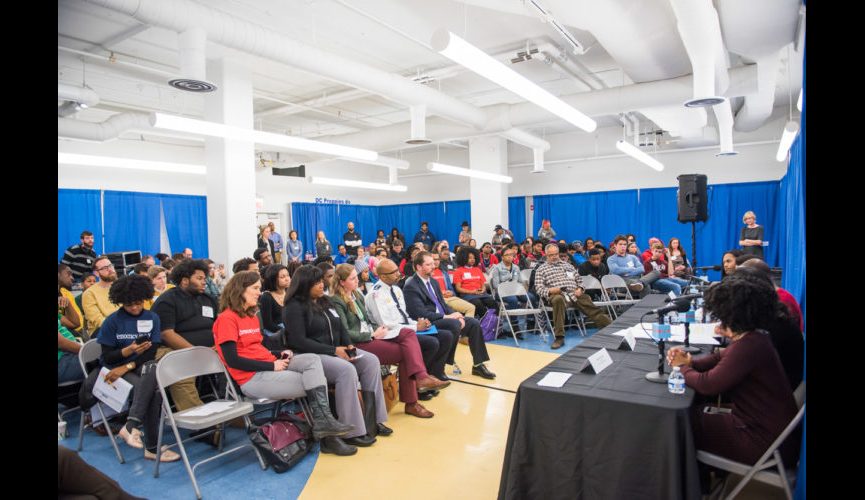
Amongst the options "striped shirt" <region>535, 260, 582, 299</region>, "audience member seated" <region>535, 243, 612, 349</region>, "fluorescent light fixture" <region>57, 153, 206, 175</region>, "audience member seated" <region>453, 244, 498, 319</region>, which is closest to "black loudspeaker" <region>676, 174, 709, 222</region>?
"audience member seated" <region>535, 243, 612, 349</region>

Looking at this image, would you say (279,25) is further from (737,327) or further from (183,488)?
(737,327)

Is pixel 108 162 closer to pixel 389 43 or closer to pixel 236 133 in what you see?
pixel 236 133

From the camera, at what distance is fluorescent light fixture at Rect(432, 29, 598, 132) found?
3.48 metres

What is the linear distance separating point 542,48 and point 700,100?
215 cm

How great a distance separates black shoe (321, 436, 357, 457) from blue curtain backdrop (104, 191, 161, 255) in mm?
9220

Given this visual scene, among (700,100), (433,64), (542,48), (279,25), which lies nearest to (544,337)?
(700,100)

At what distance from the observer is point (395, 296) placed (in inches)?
165

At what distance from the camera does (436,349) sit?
4.28m

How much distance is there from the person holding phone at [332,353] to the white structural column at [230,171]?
12.1 feet

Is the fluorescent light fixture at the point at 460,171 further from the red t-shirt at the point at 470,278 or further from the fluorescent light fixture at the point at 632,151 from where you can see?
the red t-shirt at the point at 470,278

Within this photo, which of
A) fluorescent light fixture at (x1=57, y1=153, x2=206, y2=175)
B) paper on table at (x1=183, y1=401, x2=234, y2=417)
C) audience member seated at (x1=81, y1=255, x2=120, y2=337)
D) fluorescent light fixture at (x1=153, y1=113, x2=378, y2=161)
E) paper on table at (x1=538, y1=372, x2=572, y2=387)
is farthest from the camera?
fluorescent light fixture at (x1=57, y1=153, x2=206, y2=175)

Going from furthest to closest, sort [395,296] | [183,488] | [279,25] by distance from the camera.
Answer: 1. [279,25]
2. [395,296]
3. [183,488]

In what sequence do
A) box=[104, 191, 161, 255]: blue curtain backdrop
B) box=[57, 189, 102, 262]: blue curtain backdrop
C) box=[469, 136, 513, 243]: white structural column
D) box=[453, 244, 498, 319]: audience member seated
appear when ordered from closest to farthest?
box=[453, 244, 498, 319]: audience member seated, box=[57, 189, 102, 262]: blue curtain backdrop, box=[104, 191, 161, 255]: blue curtain backdrop, box=[469, 136, 513, 243]: white structural column

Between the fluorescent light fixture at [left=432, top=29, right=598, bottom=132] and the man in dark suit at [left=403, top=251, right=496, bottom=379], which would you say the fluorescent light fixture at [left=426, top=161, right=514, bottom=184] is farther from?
the man in dark suit at [left=403, top=251, right=496, bottom=379]
